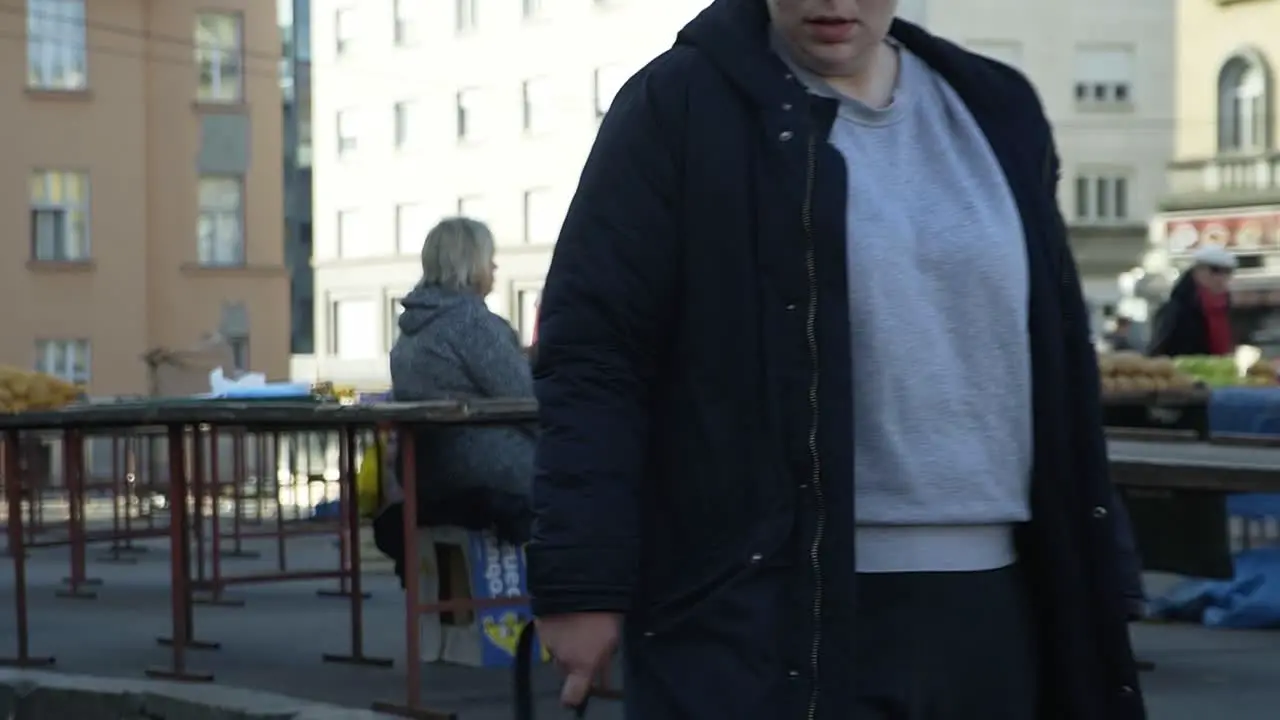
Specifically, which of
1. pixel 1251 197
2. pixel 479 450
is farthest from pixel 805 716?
Answer: pixel 1251 197

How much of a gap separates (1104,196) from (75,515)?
52964 mm

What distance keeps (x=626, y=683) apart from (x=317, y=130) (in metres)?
70.9

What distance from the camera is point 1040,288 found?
3.53 metres

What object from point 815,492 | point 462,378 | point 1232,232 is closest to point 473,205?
point 1232,232

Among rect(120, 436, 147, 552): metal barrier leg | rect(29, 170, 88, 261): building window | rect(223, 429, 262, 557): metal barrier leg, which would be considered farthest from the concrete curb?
rect(29, 170, 88, 261): building window

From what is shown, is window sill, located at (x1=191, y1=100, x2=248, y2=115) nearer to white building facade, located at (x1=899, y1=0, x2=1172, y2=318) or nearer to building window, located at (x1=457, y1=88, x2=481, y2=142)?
building window, located at (x1=457, y1=88, x2=481, y2=142)

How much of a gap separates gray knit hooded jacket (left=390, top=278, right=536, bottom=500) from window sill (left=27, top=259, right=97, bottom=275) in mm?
35693

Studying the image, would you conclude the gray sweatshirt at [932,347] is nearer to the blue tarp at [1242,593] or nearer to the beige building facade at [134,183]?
the blue tarp at [1242,593]

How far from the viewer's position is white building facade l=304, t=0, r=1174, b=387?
63.3m

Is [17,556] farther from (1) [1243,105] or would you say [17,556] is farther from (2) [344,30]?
(2) [344,30]

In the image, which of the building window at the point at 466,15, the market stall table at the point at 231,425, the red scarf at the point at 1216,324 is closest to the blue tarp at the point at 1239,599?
the market stall table at the point at 231,425

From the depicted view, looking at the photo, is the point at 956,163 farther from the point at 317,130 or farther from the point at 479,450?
the point at 317,130

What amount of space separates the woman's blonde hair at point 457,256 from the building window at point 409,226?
59.0m

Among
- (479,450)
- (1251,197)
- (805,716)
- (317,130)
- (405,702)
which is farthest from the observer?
(317,130)
